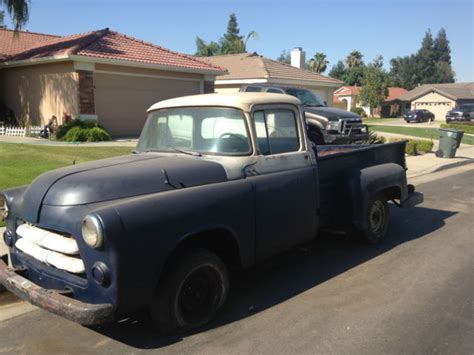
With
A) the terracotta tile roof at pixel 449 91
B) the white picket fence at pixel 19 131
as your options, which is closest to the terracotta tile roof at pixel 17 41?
the white picket fence at pixel 19 131

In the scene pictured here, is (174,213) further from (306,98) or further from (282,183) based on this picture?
(306,98)

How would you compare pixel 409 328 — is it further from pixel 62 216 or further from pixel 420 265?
pixel 62 216

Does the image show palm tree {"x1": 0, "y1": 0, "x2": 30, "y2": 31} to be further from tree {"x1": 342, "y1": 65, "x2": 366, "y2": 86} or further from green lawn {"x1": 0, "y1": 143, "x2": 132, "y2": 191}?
tree {"x1": 342, "y1": 65, "x2": 366, "y2": 86}

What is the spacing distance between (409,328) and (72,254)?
2776mm

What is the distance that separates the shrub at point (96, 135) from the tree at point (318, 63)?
71535 mm

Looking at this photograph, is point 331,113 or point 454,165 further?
point 454,165

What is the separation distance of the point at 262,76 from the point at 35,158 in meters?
16.9

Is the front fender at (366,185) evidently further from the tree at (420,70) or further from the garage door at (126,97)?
the tree at (420,70)

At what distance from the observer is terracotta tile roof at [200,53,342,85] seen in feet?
88.8

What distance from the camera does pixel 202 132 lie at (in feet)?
15.3

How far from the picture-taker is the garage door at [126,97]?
1859 cm

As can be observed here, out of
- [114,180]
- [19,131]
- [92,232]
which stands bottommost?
[92,232]

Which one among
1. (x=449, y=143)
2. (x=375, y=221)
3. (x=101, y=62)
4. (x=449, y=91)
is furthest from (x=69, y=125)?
(x=449, y=91)

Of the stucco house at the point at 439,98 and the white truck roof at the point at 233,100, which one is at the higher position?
the stucco house at the point at 439,98
